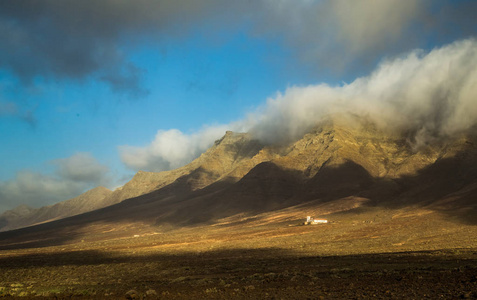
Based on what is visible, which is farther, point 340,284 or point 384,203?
point 384,203

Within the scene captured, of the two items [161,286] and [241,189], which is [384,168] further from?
[161,286]

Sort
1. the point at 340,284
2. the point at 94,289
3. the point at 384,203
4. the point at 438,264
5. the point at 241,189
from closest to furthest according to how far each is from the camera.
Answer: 1. the point at 340,284
2. the point at 94,289
3. the point at 438,264
4. the point at 384,203
5. the point at 241,189

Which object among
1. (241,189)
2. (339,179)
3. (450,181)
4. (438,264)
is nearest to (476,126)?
(450,181)

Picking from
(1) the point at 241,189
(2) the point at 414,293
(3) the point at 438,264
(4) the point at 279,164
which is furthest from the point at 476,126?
(2) the point at 414,293

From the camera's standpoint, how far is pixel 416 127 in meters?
194

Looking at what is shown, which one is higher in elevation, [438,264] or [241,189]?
[241,189]

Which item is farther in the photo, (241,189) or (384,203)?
(241,189)

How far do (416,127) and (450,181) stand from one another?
215 feet

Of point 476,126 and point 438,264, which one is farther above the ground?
point 476,126

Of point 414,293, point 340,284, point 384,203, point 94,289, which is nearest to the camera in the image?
point 414,293

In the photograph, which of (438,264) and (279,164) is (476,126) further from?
(438,264)

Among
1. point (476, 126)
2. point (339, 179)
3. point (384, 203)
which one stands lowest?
point (384, 203)

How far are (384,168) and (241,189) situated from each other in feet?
211

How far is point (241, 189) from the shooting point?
598 feet
